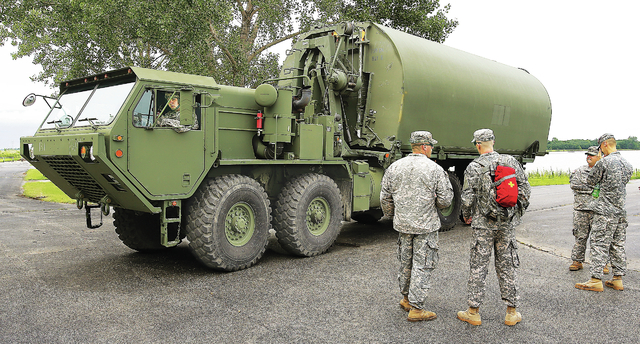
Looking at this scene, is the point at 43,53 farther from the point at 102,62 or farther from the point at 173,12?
the point at 173,12

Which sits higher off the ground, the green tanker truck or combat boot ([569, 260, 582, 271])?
the green tanker truck

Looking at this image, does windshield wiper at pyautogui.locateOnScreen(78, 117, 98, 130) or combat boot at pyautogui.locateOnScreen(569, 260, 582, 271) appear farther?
combat boot at pyautogui.locateOnScreen(569, 260, 582, 271)

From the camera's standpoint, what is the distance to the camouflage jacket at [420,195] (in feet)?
15.6

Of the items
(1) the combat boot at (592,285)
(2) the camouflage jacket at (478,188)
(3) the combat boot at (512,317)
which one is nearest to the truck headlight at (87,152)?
(2) the camouflage jacket at (478,188)

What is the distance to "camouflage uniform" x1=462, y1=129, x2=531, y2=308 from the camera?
4699 millimetres

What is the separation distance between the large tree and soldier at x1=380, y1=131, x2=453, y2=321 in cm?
967

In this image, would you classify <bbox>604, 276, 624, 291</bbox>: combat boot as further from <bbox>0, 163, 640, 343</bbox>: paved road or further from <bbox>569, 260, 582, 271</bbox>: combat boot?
<bbox>569, 260, 582, 271</bbox>: combat boot

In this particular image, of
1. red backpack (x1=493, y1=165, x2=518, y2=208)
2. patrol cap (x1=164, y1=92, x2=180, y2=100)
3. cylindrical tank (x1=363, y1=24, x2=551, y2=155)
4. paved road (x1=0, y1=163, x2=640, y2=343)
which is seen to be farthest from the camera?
cylindrical tank (x1=363, y1=24, x2=551, y2=155)

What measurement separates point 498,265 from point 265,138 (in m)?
4.13

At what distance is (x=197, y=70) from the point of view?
13.2 meters

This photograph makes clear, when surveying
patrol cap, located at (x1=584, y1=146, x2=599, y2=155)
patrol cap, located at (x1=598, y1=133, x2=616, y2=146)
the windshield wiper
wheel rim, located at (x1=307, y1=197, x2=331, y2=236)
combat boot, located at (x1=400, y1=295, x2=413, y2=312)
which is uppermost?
patrol cap, located at (x1=598, y1=133, x2=616, y2=146)

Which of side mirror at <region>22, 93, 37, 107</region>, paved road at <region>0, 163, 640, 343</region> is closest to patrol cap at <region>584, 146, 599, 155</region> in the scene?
paved road at <region>0, 163, 640, 343</region>

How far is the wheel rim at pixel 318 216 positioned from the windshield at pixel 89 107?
3315 millimetres

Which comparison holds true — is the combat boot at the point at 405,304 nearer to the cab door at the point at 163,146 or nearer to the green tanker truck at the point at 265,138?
the green tanker truck at the point at 265,138
